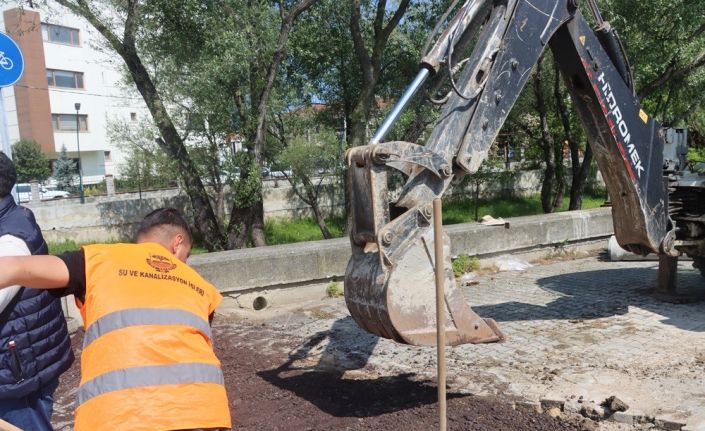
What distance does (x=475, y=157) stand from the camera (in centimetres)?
471

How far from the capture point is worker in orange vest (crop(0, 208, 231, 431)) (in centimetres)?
219

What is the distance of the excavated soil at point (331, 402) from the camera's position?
4.37 metres

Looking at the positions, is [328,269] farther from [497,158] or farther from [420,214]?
[497,158]

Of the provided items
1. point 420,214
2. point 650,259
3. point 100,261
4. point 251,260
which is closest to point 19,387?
point 100,261

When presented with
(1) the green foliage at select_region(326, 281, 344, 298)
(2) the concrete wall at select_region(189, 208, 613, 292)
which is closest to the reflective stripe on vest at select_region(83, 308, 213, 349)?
(2) the concrete wall at select_region(189, 208, 613, 292)

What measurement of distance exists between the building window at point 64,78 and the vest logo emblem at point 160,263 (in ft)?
159

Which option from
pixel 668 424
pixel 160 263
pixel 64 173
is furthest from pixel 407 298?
pixel 64 173

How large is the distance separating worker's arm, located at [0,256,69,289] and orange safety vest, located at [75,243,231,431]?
3.9 inches

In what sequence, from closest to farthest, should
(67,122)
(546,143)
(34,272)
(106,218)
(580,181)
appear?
(34,272), (106,218), (580,181), (546,143), (67,122)

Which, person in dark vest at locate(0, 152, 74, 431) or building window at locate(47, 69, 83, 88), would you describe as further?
building window at locate(47, 69, 83, 88)

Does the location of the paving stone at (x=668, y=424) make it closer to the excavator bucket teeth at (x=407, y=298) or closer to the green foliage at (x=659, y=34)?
the excavator bucket teeth at (x=407, y=298)

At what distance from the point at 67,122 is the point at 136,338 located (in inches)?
1979

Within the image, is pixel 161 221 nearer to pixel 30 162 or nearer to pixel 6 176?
pixel 6 176

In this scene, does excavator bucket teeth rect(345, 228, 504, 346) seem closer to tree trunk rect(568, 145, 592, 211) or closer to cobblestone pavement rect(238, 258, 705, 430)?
cobblestone pavement rect(238, 258, 705, 430)
